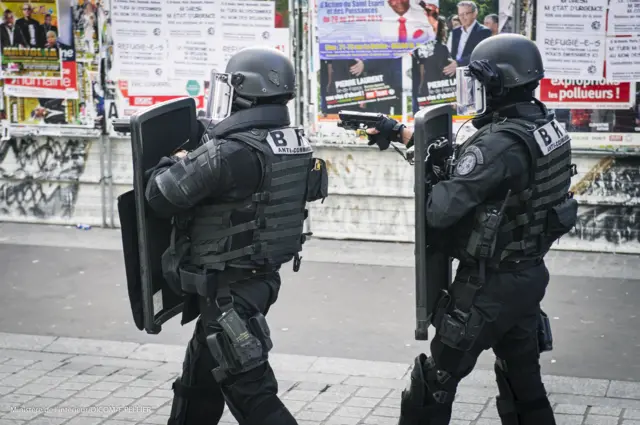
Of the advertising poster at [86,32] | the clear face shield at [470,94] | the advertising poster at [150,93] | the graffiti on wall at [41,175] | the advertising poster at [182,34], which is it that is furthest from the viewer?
the graffiti on wall at [41,175]

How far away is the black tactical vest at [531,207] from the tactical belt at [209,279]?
1.07 metres

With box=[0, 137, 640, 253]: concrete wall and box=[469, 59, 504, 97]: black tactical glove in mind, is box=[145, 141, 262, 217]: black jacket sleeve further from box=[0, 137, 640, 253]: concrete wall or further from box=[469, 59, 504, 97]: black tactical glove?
box=[0, 137, 640, 253]: concrete wall

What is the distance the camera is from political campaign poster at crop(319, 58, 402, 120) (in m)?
9.62

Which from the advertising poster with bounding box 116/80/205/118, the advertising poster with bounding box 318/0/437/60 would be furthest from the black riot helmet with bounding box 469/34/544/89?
the advertising poster with bounding box 116/80/205/118

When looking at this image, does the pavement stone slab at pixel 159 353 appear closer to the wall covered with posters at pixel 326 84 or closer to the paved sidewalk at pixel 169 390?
the paved sidewalk at pixel 169 390

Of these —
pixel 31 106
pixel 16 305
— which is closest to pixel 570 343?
pixel 16 305

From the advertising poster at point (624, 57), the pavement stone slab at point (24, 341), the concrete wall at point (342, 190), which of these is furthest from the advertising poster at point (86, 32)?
the advertising poster at point (624, 57)

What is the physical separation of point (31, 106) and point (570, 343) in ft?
19.7

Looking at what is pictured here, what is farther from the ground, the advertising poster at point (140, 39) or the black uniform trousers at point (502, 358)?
the advertising poster at point (140, 39)

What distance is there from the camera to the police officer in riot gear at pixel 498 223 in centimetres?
487

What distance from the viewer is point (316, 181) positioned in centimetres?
529

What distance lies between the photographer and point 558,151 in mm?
5082

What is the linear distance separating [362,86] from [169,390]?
13.6ft

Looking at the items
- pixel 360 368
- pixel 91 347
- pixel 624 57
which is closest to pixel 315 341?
→ pixel 360 368
